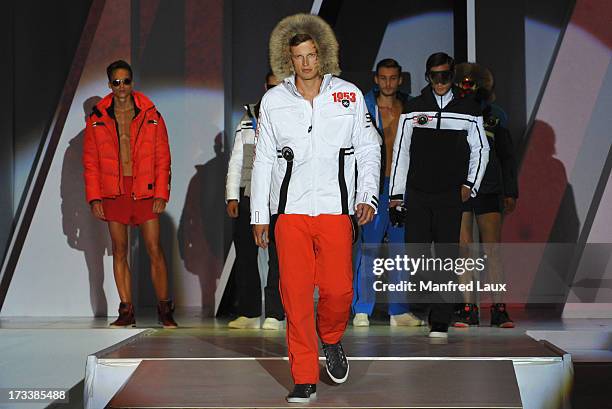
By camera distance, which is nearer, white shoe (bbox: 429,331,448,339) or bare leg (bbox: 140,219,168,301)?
white shoe (bbox: 429,331,448,339)

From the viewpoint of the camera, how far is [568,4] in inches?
290

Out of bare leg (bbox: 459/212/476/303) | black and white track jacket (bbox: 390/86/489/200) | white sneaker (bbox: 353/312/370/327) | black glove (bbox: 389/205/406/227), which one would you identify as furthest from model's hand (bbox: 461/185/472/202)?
white sneaker (bbox: 353/312/370/327)

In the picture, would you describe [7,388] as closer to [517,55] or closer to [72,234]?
[72,234]

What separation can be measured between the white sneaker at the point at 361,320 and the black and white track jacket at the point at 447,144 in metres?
0.92

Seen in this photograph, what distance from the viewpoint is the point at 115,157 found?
5.93 meters

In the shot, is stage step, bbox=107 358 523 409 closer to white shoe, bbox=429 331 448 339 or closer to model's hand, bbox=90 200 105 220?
white shoe, bbox=429 331 448 339

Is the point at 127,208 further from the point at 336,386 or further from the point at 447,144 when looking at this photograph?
the point at 336,386

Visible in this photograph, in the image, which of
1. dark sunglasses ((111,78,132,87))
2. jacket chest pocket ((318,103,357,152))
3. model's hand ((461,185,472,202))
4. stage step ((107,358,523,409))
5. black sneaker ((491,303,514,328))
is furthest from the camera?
black sneaker ((491,303,514,328))

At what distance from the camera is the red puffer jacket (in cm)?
591

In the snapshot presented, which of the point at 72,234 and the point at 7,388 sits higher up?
the point at 72,234

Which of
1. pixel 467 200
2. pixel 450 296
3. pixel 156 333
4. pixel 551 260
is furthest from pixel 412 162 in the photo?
pixel 551 260

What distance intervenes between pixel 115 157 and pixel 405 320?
6.24ft

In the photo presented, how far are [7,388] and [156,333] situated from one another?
2.68 ft

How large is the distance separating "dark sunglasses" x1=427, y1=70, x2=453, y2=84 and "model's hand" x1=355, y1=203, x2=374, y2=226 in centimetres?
158
